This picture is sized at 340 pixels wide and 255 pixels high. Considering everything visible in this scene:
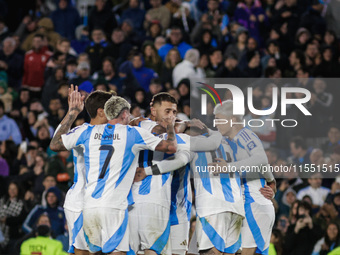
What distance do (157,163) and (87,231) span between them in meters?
1.36

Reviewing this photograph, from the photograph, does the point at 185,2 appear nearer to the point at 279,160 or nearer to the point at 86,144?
the point at 279,160

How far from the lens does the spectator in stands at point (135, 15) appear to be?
21.5 m

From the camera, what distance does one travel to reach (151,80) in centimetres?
1788

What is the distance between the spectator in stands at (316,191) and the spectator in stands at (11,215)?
589 cm

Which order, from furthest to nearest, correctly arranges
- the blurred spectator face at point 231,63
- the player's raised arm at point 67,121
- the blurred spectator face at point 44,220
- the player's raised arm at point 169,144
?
the blurred spectator face at point 231,63 < the blurred spectator face at point 44,220 < the player's raised arm at point 67,121 < the player's raised arm at point 169,144

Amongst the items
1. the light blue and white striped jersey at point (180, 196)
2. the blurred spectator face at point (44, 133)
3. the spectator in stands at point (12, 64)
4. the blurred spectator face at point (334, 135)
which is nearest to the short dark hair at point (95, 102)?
the light blue and white striped jersey at point (180, 196)

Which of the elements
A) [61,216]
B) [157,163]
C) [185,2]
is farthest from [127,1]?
[157,163]

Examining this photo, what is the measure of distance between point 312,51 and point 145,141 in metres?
10.2

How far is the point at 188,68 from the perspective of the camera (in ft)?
60.1

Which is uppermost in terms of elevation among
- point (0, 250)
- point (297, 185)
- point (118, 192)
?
point (118, 192)

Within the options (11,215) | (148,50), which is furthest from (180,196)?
(148,50)

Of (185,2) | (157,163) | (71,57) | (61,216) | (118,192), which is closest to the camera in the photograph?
(118,192)

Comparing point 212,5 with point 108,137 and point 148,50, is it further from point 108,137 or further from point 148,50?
point 108,137

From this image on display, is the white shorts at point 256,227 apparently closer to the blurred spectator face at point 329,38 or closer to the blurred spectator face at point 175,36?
the blurred spectator face at point 175,36
